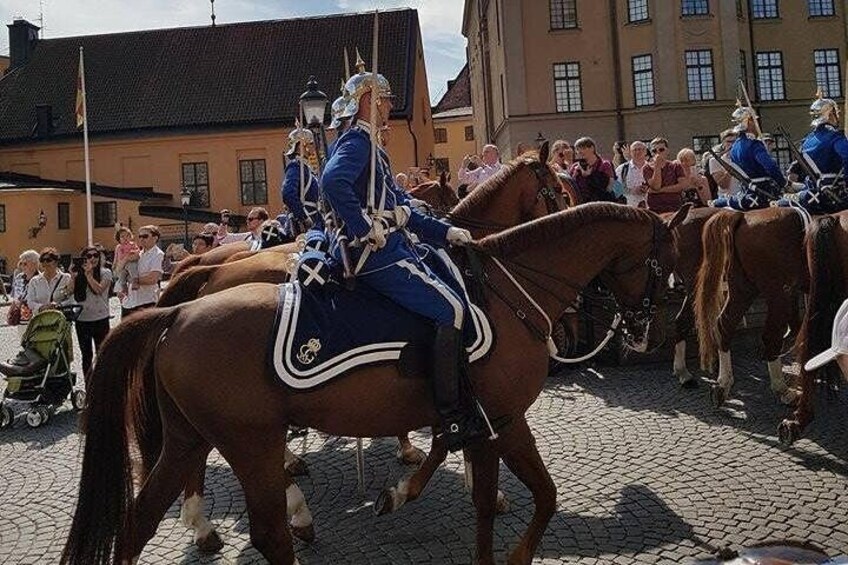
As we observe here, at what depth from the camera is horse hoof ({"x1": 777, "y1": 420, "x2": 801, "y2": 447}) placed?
21.9 ft

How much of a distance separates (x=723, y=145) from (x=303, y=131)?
7.32 m

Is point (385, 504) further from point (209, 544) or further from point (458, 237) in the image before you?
point (458, 237)

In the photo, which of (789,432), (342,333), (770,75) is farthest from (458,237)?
(770,75)

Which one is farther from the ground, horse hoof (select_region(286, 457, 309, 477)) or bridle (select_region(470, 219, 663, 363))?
bridle (select_region(470, 219, 663, 363))

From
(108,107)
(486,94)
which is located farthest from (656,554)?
(108,107)

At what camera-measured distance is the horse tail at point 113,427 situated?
420cm

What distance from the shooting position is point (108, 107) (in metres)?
47.0

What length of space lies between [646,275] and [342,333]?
A: 2124 mm

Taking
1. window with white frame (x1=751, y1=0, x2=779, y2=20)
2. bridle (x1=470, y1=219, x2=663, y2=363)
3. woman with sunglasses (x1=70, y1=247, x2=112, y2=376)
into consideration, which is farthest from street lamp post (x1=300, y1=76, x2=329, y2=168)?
window with white frame (x1=751, y1=0, x2=779, y2=20)

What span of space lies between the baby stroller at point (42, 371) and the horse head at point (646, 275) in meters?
7.57

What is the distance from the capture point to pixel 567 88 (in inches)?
1405

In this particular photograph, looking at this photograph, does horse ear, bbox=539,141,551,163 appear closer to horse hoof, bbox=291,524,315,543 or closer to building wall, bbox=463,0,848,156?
horse hoof, bbox=291,524,315,543

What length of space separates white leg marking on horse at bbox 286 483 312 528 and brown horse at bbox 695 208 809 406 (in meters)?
4.62

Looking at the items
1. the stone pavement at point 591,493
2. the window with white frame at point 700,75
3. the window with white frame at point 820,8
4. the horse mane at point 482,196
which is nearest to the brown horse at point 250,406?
the stone pavement at point 591,493
